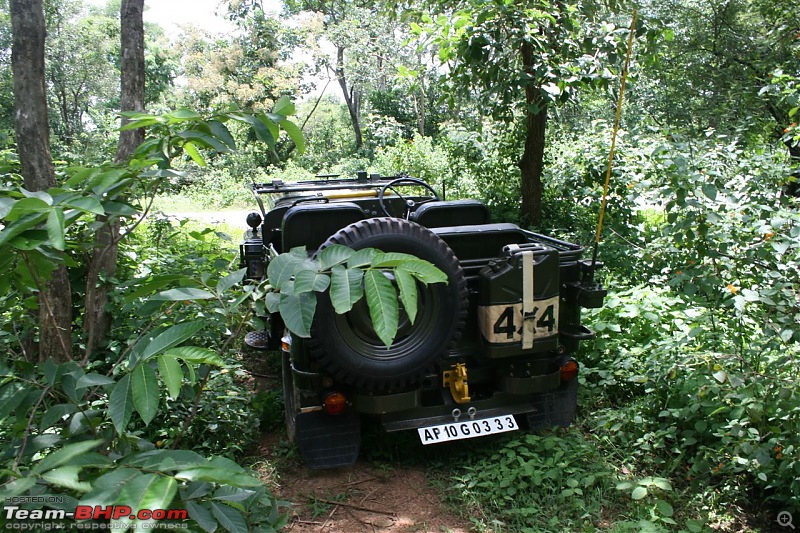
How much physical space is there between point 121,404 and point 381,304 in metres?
0.69

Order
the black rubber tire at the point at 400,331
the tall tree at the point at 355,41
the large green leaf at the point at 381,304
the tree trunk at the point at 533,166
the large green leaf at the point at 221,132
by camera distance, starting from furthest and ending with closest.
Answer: the tall tree at the point at 355,41 → the tree trunk at the point at 533,166 → the black rubber tire at the point at 400,331 → the large green leaf at the point at 221,132 → the large green leaf at the point at 381,304

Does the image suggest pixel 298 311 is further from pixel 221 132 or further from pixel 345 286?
pixel 221 132

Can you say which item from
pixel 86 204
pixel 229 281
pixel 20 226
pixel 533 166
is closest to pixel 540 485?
pixel 229 281

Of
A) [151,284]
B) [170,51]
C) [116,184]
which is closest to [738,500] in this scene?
[151,284]

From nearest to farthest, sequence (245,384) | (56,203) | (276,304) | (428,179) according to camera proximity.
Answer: (56,203) → (276,304) → (245,384) → (428,179)

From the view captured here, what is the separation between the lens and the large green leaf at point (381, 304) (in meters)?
1.50

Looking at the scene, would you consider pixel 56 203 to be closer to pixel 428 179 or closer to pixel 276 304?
pixel 276 304

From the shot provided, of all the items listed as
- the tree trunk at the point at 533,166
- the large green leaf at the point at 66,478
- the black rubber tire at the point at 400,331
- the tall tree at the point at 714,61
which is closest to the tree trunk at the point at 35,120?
the black rubber tire at the point at 400,331

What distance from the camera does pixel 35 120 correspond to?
11.9ft

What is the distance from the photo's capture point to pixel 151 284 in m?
1.89

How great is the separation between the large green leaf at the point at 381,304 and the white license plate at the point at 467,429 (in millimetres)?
2598

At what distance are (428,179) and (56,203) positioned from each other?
9.06 meters

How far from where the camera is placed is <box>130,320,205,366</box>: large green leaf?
157 centimetres

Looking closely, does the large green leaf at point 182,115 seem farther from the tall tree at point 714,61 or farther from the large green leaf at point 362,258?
the tall tree at point 714,61
